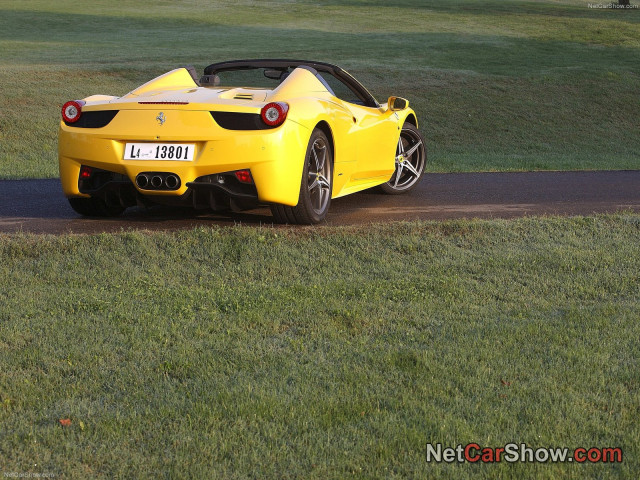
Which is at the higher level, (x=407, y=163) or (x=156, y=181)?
(x=156, y=181)

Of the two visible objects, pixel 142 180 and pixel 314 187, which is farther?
pixel 314 187

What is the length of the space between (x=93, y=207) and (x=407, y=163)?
11.2 ft

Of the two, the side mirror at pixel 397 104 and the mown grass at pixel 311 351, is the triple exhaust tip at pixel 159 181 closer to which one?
the mown grass at pixel 311 351

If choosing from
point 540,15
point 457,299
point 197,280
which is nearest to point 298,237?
point 197,280

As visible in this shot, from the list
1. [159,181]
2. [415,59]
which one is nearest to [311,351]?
[159,181]

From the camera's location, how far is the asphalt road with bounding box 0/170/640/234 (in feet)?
25.9

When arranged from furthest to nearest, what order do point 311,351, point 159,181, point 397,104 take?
point 397,104, point 159,181, point 311,351

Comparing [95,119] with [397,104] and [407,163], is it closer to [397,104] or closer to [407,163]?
[397,104]

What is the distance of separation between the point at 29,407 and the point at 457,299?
2623 millimetres

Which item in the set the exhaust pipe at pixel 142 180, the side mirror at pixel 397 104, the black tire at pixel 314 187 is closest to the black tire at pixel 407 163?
the side mirror at pixel 397 104

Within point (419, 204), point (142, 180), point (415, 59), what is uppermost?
point (142, 180)

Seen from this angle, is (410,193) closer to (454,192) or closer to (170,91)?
(454,192)

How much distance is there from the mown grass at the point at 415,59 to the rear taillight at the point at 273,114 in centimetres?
578

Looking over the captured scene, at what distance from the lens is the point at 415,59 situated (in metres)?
28.0
